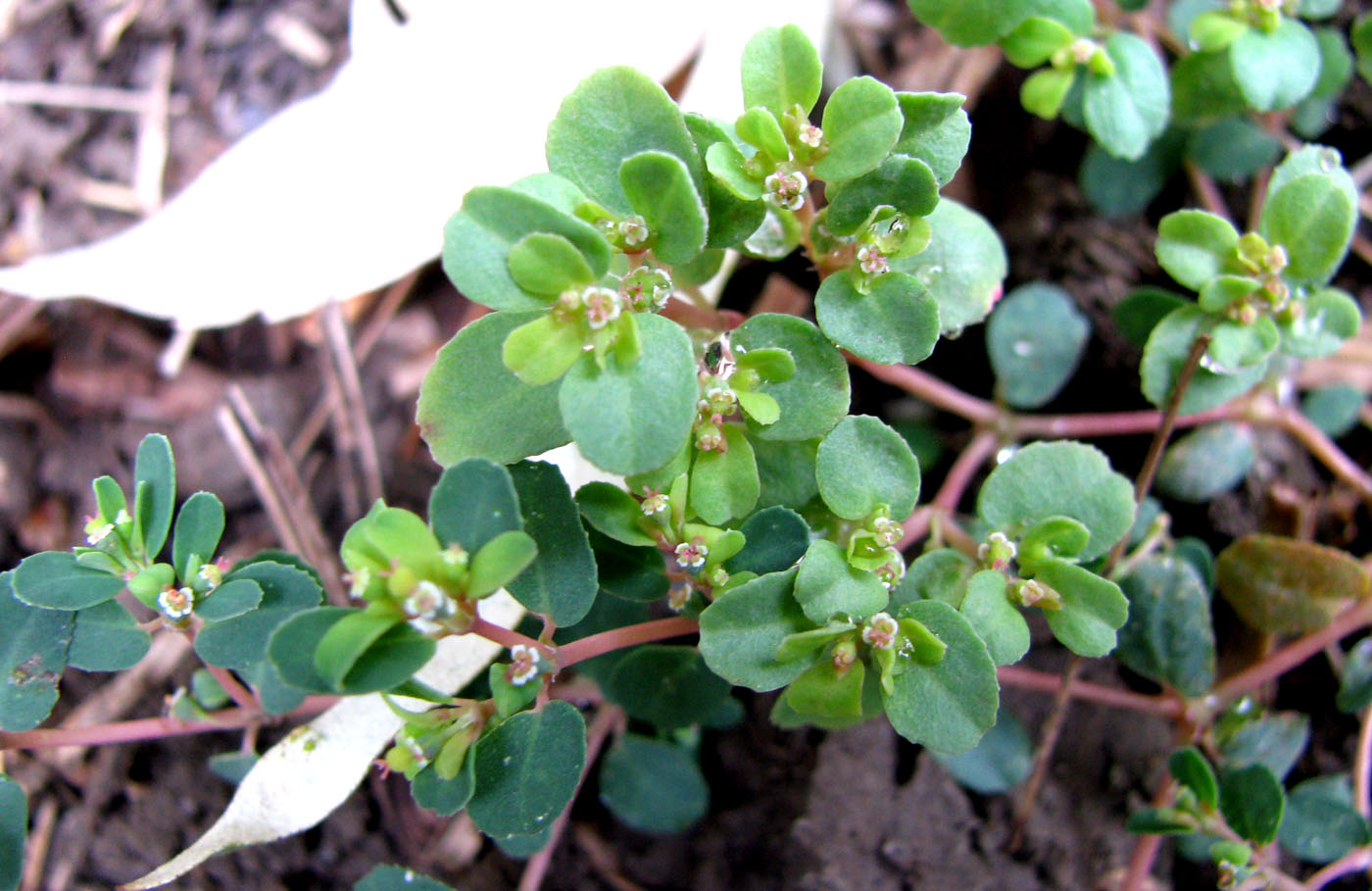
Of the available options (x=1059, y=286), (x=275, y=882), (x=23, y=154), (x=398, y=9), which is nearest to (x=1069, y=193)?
(x=1059, y=286)

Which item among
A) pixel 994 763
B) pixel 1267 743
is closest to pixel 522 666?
pixel 994 763

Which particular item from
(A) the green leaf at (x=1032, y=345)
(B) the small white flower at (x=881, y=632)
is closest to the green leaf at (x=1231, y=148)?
(A) the green leaf at (x=1032, y=345)

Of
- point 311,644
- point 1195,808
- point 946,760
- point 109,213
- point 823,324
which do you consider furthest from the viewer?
point 109,213

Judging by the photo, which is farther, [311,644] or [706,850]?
[706,850]

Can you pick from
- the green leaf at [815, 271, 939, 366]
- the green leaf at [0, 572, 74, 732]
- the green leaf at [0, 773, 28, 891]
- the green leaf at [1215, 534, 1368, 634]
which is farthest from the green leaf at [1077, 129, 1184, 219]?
the green leaf at [0, 773, 28, 891]

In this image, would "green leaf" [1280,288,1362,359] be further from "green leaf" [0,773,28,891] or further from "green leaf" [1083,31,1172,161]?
"green leaf" [0,773,28,891]

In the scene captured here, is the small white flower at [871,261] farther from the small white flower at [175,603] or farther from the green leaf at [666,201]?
the small white flower at [175,603]

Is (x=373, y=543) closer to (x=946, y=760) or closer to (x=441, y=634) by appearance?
(x=441, y=634)
